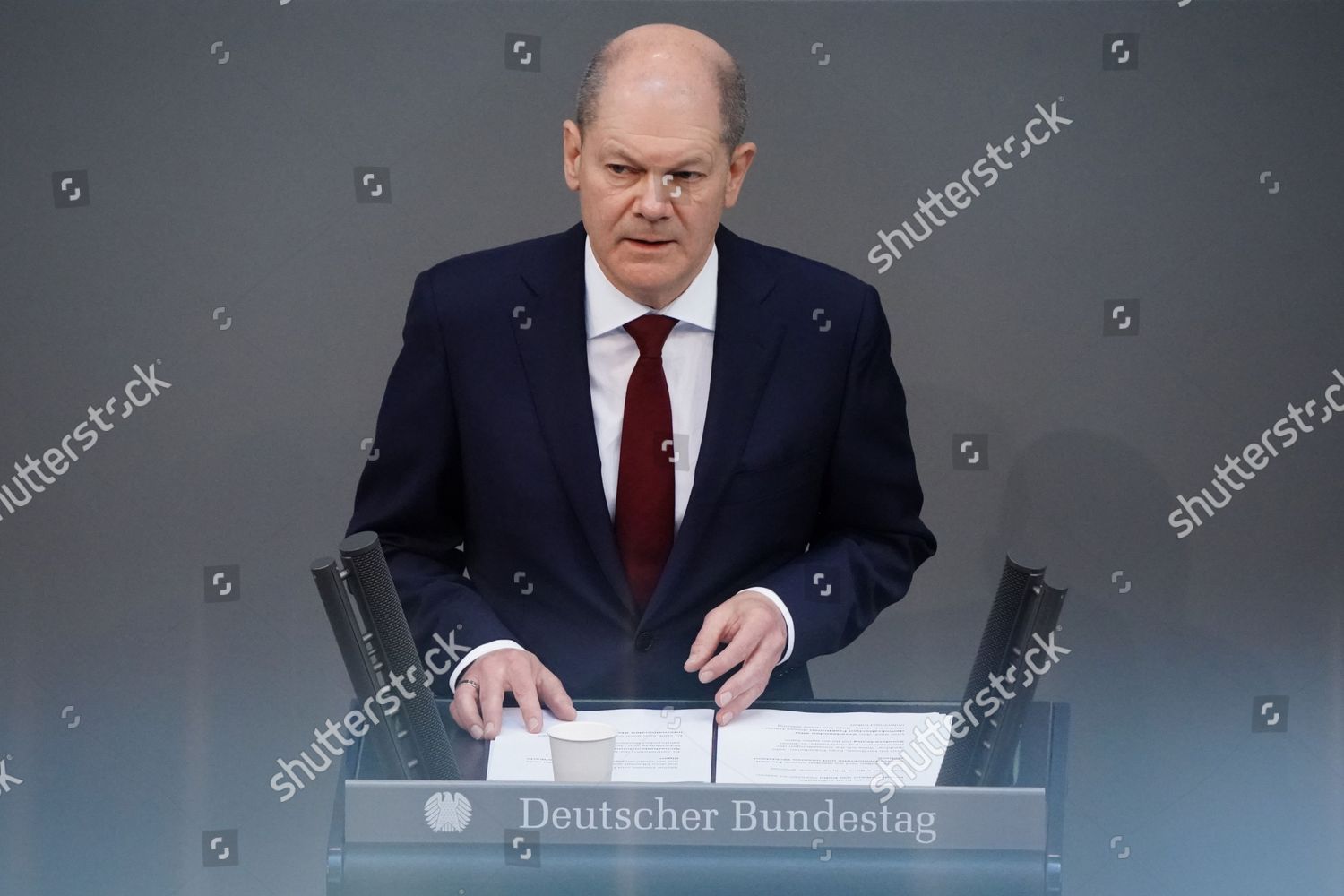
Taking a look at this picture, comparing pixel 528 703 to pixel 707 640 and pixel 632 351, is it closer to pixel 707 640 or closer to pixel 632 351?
pixel 707 640

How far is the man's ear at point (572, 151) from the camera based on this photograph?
2.26 meters

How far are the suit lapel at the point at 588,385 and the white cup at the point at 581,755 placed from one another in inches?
22.8

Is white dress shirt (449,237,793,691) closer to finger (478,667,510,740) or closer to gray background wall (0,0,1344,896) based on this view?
finger (478,667,510,740)

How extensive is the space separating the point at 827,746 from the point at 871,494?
2.26ft

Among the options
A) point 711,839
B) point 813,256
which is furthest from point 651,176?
point 813,256

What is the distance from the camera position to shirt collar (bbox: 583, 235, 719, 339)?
7.78ft

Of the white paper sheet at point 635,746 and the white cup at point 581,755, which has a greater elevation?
the white paper sheet at point 635,746

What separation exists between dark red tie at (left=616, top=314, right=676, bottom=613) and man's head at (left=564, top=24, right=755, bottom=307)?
0.47 feet

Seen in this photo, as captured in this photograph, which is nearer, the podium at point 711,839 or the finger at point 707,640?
the podium at point 711,839

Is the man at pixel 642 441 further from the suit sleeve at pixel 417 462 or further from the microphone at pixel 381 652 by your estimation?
the microphone at pixel 381 652

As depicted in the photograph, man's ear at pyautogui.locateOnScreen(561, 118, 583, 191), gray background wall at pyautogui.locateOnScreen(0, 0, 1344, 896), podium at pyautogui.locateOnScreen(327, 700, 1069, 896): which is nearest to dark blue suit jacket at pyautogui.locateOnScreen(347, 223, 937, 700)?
man's ear at pyautogui.locateOnScreen(561, 118, 583, 191)

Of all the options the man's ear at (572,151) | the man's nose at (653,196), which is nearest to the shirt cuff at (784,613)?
the man's nose at (653,196)

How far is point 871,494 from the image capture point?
2.44 metres

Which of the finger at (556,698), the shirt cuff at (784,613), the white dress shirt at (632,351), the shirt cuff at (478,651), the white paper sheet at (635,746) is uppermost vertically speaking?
the white dress shirt at (632,351)
